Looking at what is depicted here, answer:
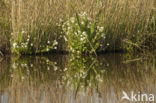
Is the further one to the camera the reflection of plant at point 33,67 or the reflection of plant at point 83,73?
the reflection of plant at point 33,67

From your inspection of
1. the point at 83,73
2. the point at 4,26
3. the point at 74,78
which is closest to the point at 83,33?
the point at 4,26

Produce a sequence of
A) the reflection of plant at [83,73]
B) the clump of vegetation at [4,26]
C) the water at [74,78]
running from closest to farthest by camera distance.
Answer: the water at [74,78] < the reflection of plant at [83,73] < the clump of vegetation at [4,26]

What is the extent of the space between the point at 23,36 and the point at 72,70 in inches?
90.0

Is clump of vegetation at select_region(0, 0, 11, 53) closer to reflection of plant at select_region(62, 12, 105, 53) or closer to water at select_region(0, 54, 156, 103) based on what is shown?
water at select_region(0, 54, 156, 103)

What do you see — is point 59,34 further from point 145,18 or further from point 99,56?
point 145,18

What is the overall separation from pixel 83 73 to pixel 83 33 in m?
2.09

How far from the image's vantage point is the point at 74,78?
5.91 metres

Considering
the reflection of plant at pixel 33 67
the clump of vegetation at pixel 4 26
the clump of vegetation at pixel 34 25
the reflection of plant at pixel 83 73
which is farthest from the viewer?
the clump of vegetation at pixel 4 26

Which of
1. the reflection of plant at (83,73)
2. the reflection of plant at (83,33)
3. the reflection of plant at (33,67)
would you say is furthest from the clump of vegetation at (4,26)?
the reflection of plant at (83,73)

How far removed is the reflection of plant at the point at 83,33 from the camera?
8.41m

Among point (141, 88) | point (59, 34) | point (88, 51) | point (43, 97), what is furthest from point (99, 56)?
point (43, 97)

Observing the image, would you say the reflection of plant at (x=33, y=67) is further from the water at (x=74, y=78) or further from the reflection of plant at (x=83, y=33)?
the reflection of plant at (x=83, y=33)

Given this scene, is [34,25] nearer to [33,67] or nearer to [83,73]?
[33,67]

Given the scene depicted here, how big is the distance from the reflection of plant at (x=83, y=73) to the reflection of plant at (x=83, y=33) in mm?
435
